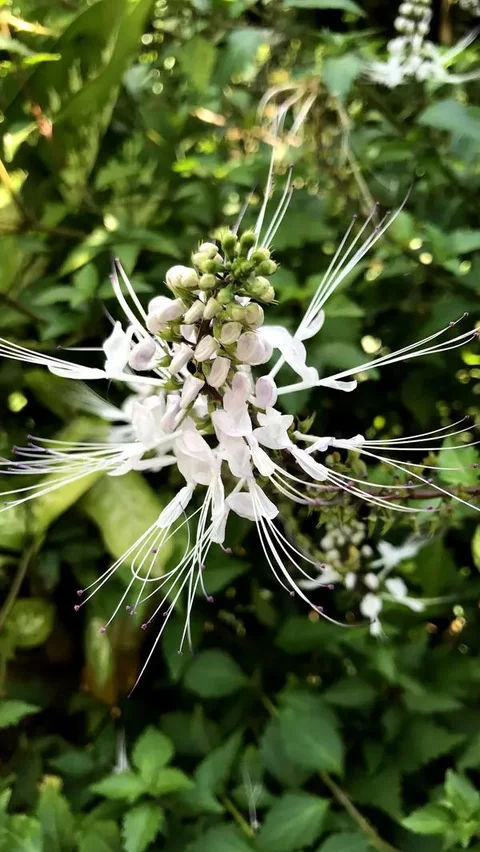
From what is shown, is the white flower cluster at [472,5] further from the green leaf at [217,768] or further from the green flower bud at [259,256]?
the green leaf at [217,768]

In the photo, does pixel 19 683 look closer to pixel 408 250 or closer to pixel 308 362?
pixel 308 362

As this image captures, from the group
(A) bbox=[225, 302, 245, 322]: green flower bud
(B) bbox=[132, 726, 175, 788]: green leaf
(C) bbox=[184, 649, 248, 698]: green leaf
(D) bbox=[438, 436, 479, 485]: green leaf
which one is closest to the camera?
(A) bbox=[225, 302, 245, 322]: green flower bud

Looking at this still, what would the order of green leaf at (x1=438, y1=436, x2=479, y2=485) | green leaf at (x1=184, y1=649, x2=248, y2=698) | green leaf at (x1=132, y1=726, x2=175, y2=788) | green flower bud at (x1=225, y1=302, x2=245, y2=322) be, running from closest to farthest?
green flower bud at (x1=225, y1=302, x2=245, y2=322) → green leaf at (x1=438, y1=436, x2=479, y2=485) → green leaf at (x1=132, y1=726, x2=175, y2=788) → green leaf at (x1=184, y1=649, x2=248, y2=698)

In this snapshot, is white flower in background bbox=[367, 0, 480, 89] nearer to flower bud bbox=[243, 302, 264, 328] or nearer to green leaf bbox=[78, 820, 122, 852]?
flower bud bbox=[243, 302, 264, 328]

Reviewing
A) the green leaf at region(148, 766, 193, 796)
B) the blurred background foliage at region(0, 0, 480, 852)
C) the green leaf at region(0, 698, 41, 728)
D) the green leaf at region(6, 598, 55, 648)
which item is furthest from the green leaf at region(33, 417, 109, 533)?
the green leaf at region(148, 766, 193, 796)

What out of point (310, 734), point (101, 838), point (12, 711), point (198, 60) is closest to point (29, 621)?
point (12, 711)

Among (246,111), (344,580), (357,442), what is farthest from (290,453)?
(246,111)

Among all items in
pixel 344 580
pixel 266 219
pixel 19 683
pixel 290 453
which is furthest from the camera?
pixel 19 683
